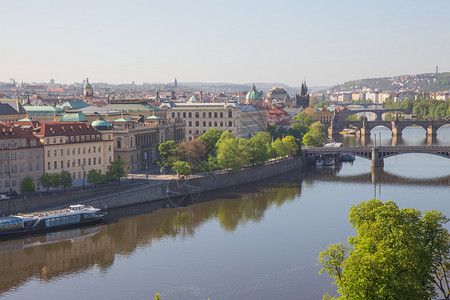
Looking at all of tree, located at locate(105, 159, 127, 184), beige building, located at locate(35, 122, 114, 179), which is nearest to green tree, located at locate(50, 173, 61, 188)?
beige building, located at locate(35, 122, 114, 179)

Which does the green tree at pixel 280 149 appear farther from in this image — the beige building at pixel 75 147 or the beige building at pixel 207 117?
the beige building at pixel 75 147

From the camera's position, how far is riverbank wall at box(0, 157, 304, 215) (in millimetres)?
62209

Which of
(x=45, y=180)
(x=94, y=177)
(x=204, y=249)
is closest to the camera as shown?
(x=204, y=249)

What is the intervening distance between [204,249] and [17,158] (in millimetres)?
23416

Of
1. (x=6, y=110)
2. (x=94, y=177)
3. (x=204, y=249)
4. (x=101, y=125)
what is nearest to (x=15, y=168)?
(x=94, y=177)

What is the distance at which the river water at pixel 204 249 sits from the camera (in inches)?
1756

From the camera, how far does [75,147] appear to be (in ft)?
242

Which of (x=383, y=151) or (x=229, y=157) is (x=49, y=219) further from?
(x=383, y=151)

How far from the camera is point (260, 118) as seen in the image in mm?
140125

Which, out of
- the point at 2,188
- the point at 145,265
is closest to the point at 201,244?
the point at 145,265

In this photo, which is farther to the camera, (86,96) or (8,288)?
(86,96)

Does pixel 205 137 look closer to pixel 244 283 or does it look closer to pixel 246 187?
pixel 246 187

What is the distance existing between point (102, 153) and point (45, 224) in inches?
748

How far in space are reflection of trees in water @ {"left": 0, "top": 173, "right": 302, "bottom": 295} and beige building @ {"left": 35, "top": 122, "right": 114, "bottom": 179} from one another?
9079mm
